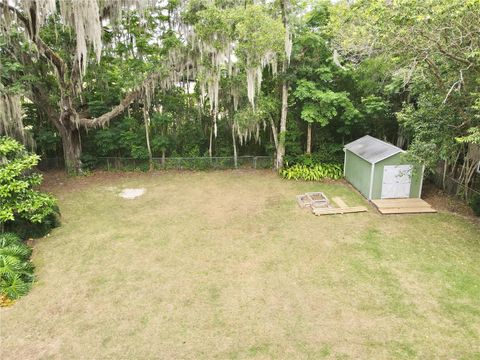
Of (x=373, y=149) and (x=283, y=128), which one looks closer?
(x=373, y=149)

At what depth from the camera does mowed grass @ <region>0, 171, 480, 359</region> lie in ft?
18.3

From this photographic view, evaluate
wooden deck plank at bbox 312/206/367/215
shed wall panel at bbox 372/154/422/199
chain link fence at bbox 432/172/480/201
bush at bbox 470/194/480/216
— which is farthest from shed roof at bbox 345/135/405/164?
bush at bbox 470/194/480/216

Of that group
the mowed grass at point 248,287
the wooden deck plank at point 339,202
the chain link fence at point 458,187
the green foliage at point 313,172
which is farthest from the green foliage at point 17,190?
the chain link fence at point 458,187

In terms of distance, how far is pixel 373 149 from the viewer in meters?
12.8

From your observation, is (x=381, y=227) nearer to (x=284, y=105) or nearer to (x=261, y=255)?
(x=261, y=255)

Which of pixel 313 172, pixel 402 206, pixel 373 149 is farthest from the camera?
pixel 313 172

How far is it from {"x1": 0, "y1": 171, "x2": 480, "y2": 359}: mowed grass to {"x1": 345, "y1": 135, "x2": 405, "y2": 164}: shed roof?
7.19 feet

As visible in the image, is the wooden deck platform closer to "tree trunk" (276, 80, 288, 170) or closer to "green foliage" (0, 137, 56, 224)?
"tree trunk" (276, 80, 288, 170)

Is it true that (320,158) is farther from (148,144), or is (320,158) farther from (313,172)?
(148,144)

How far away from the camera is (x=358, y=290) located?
6977 millimetres

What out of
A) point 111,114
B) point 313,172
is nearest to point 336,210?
point 313,172

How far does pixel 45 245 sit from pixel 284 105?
35.5ft

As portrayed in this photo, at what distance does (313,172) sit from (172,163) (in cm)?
709

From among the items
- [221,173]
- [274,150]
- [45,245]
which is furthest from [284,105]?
[45,245]
